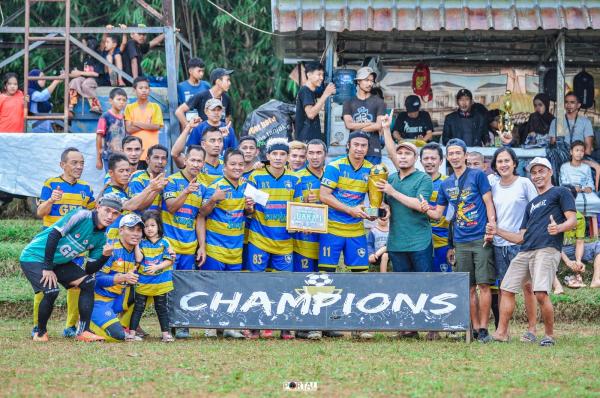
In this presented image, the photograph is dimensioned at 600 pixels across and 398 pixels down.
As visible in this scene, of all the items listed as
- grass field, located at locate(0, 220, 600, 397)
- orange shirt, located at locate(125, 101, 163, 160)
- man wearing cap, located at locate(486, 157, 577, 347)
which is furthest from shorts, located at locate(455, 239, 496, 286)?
orange shirt, located at locate(125, 101, 163, 160)

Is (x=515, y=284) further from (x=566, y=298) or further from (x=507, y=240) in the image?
(x=566, y=298)

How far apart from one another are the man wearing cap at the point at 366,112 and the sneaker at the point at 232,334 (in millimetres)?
3903

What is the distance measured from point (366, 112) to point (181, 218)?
13.2ft

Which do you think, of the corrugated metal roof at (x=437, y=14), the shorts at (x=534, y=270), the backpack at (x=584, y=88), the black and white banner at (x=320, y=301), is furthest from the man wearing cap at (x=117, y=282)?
the backpack at (x=584, y=88)

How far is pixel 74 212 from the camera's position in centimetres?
1216

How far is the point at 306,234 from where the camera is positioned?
1309 centimetres

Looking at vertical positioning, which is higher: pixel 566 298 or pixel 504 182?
pixel 504 182

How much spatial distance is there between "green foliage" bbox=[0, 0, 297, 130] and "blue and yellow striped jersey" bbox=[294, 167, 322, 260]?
1128 centimetres

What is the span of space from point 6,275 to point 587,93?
10.5m

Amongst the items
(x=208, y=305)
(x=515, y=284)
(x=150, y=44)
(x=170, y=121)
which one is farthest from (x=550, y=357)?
(x=150, y=44)

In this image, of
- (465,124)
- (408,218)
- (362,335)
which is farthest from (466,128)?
(362,335)

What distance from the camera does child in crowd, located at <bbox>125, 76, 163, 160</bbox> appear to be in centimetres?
1684

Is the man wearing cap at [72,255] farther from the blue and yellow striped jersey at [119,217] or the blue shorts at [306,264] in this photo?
the blue shorts at [306,264]

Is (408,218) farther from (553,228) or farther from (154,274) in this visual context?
(154,274)
